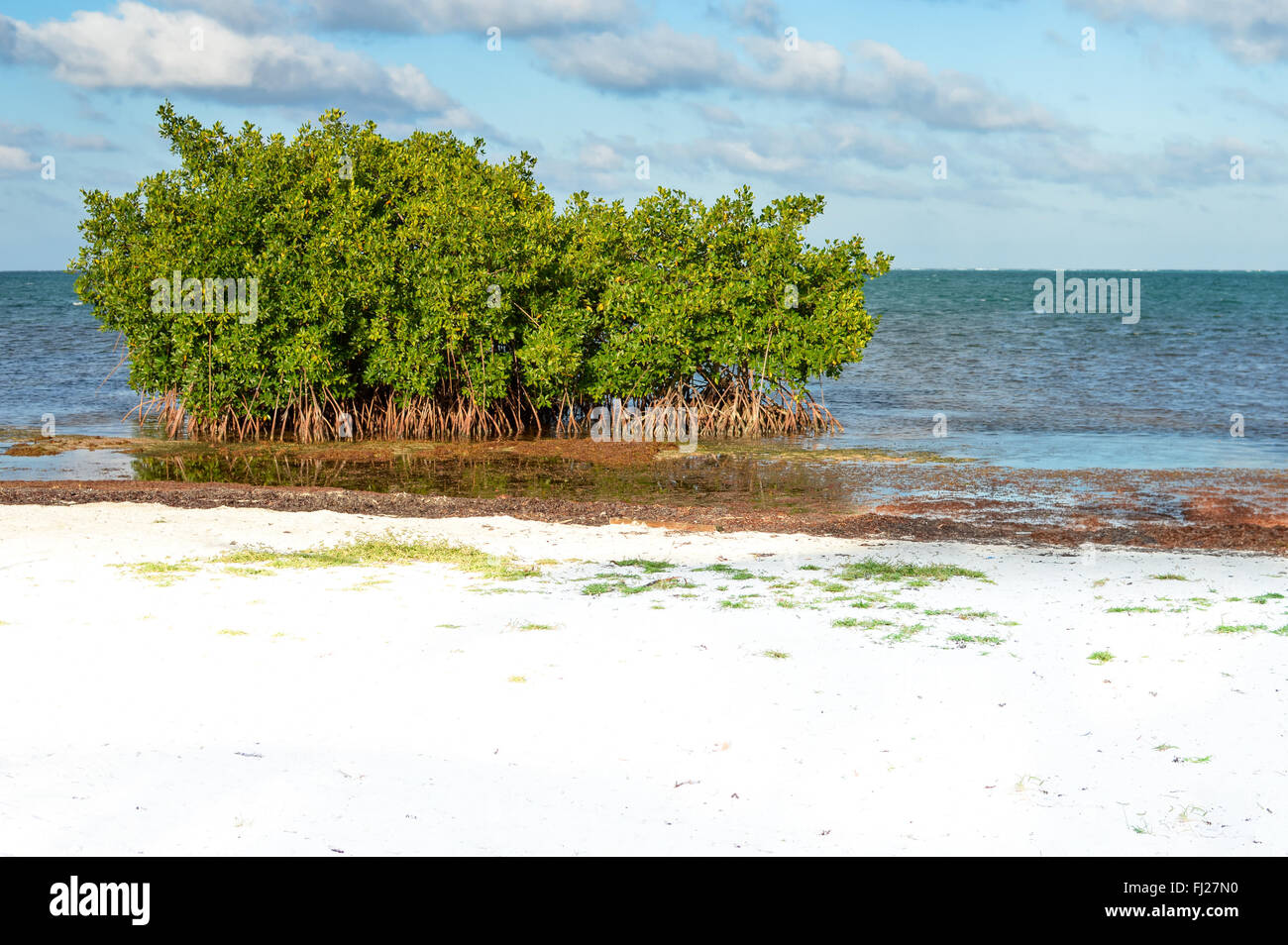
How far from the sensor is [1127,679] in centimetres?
802

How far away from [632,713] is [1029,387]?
36.3 m

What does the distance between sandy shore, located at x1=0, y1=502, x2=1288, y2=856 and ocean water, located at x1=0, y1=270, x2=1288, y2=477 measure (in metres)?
14.3

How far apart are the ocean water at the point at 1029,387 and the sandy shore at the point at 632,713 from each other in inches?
565

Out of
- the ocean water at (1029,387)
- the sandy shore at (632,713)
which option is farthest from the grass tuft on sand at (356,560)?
the ocean water at (1029,387)

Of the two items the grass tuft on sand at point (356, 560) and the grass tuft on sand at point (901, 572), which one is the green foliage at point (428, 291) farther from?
the grass tuft on sand at point (901, 572)

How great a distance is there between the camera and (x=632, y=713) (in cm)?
728

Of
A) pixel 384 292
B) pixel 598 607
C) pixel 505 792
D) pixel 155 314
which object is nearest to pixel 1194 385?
pixel 384 292

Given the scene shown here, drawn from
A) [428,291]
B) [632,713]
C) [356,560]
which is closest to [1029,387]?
[428,291]

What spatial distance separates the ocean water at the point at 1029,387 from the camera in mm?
26750

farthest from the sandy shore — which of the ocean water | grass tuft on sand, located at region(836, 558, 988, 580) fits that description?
the ocean water

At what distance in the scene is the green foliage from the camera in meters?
25.5

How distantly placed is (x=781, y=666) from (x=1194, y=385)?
37.5m

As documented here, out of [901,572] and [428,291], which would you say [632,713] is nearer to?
[901,572]
